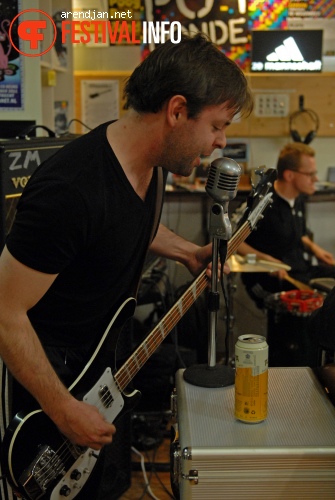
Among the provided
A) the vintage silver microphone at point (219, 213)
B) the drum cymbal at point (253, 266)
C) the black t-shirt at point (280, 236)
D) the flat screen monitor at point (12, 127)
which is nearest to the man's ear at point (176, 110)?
the vintage silver microphone at point (219, 213)

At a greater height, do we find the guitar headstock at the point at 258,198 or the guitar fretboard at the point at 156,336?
the guitar headstock at the point at 258,198

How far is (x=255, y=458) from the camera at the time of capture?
1.33 meters

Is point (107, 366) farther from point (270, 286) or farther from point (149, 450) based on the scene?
point (270, 286)

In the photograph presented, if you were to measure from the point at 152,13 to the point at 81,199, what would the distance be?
410 cm

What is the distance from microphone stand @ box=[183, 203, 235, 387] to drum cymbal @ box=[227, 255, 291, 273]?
5.65ft

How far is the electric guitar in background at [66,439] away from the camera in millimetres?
1607

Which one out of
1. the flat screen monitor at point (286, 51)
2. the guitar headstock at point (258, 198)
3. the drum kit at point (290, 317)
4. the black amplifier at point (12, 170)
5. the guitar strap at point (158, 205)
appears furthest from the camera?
the flat screen monitor at point (286, 51)

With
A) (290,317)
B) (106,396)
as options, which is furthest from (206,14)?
(106,396)

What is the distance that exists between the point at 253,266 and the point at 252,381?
2194mm

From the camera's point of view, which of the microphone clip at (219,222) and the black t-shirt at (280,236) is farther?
the black t-shirt at (280,236)

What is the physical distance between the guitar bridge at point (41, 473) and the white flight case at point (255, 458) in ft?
1.09

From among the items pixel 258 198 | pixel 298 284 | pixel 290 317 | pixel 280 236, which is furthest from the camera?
pixel 280 236

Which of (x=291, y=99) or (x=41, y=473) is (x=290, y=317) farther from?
(x=291, y=99)

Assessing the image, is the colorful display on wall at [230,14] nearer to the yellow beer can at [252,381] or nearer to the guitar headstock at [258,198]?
the guitar headstock at [258,198]
